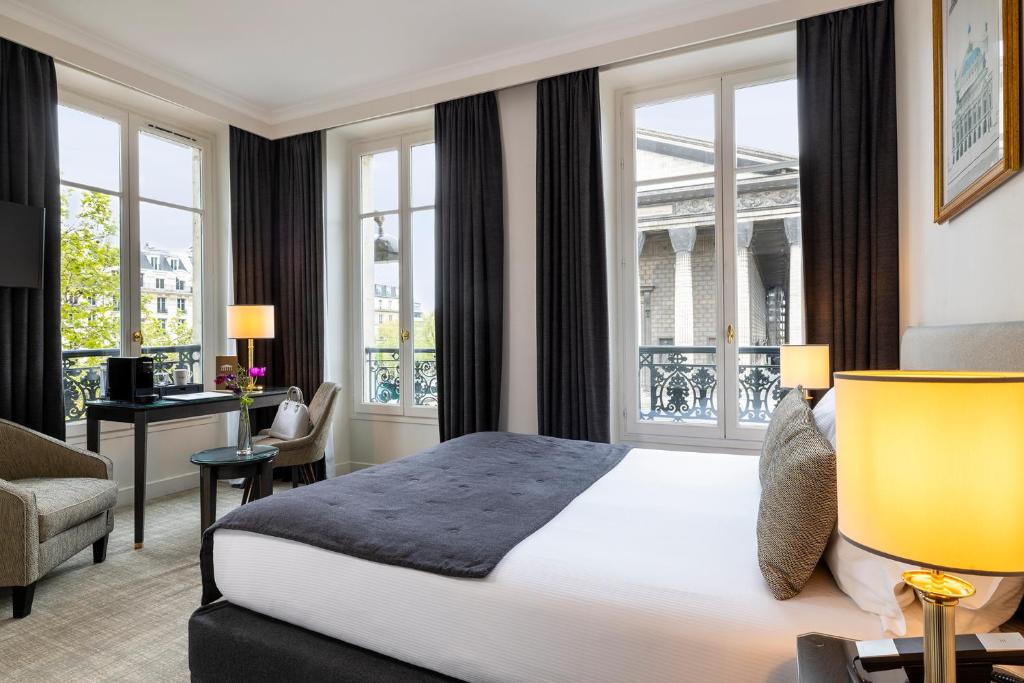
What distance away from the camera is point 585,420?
12.2ft

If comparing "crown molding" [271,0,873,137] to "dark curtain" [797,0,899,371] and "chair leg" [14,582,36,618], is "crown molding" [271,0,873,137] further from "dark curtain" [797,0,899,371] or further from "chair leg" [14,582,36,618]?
"chair leg" [14,582,36,618]

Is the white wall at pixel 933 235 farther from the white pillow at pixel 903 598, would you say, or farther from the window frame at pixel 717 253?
the window frame at pixel 717 253

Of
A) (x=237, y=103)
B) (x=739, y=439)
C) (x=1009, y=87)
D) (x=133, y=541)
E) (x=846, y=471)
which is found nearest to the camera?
(x=846, y=471)

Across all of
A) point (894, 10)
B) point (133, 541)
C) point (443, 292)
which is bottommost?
point (133, 541)

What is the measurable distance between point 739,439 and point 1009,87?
2.58m

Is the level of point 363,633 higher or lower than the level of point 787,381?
lower

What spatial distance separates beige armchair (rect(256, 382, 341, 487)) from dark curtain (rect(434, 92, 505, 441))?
0.78 meters

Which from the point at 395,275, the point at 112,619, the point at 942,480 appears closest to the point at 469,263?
the point at 395,275

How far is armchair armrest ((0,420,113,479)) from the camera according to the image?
2.87 meters

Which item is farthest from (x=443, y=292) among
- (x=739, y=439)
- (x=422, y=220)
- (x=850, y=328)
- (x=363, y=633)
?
(x=363, y=633)

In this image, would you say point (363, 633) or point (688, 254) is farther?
point (688, 254)

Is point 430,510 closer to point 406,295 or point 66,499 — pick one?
point 66,499

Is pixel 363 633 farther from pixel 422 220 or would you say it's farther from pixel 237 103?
pixel 237 103

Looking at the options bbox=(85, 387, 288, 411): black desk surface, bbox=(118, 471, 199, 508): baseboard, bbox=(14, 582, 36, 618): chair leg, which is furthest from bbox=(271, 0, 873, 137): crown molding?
bbox=(14, 582, 36, 618): chair leg
